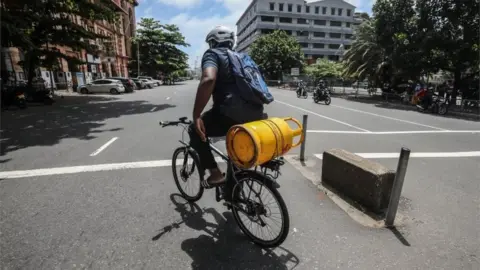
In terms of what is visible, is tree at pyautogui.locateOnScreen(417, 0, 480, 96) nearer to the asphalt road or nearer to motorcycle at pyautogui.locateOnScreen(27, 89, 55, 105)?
the asphalt road

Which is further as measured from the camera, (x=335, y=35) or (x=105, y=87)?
(x=335, y=35)

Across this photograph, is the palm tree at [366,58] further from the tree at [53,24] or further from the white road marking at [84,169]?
the white road marking at [84,169]

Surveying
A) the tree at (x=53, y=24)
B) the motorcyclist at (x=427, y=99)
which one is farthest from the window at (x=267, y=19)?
the motorcyclist at (x=427, y=99)

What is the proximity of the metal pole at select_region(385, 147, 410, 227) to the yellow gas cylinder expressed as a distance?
1.23 meters

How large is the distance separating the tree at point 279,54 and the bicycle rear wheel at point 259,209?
46.3m

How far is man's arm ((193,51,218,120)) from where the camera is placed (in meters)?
2.58

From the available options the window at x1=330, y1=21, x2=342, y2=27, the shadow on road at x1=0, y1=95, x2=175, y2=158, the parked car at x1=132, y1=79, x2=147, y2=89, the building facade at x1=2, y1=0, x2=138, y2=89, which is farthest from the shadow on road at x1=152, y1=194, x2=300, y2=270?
the window at x1=330, y1=21, x2=342, y2=27

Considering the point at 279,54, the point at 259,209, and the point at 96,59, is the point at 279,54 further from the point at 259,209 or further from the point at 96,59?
the point at 259,209

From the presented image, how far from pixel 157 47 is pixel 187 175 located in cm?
5496

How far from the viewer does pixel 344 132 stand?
8523 mm

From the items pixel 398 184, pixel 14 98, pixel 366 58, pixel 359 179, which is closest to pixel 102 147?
pixel 359 179

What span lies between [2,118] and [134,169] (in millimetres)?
9578

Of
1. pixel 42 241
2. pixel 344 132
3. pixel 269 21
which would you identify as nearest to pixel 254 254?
pixel 42 241

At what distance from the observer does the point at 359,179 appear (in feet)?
11.7
